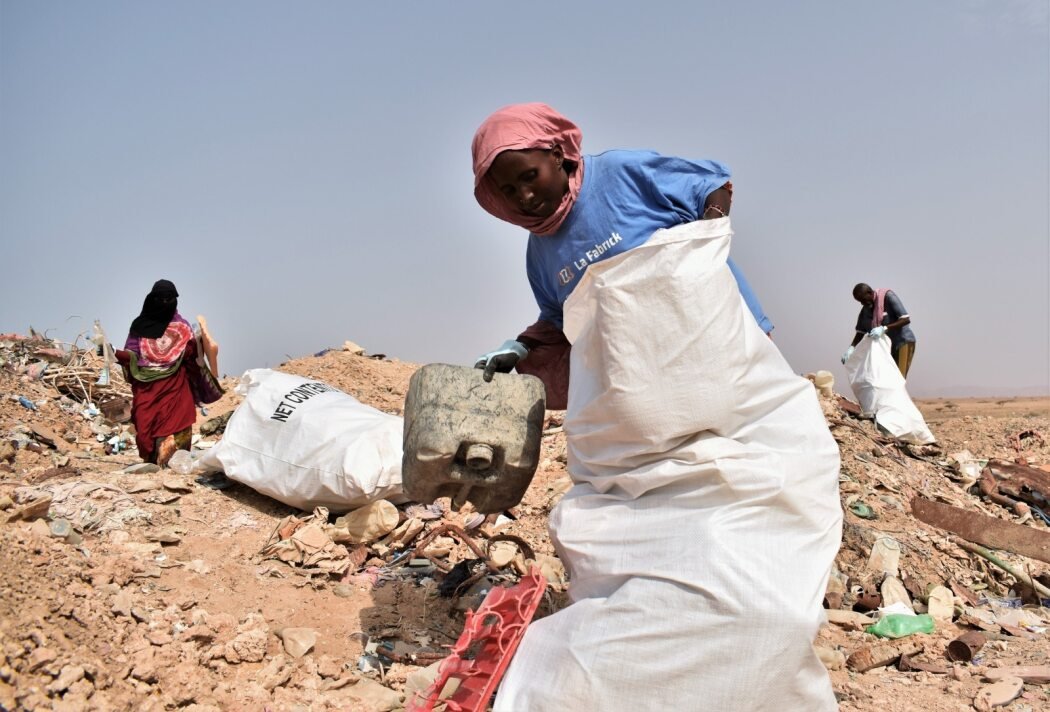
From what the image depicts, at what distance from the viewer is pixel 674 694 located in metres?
1.76

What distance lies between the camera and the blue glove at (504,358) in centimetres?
257

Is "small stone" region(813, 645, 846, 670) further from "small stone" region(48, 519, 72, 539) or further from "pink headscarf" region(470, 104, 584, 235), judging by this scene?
"small stone" region(48, 519, 72, 539)

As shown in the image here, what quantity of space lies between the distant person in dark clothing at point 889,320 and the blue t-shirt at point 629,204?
18.8 feet

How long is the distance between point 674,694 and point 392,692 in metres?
0.90

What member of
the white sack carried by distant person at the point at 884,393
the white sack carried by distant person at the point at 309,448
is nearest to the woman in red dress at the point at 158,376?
the white sack carried by distant person at the point at 309,448

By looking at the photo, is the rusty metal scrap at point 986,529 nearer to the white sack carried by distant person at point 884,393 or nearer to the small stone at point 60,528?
the white sack carried by distant person at point 884,393

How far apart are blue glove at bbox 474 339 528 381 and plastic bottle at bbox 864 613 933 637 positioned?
1.77 m

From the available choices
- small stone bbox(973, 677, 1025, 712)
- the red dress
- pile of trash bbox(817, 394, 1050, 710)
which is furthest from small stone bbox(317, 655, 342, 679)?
the red dress

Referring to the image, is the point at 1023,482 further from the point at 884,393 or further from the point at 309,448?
the point at 309,448

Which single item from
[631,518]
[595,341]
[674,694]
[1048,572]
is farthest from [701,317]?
[1048,572]

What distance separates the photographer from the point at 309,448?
3979 millimetres

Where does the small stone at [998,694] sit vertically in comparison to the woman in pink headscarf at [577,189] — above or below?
below

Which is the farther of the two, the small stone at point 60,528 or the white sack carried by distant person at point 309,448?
the white sack carried by distant person at point 309,448

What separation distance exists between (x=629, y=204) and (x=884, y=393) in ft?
18.1
